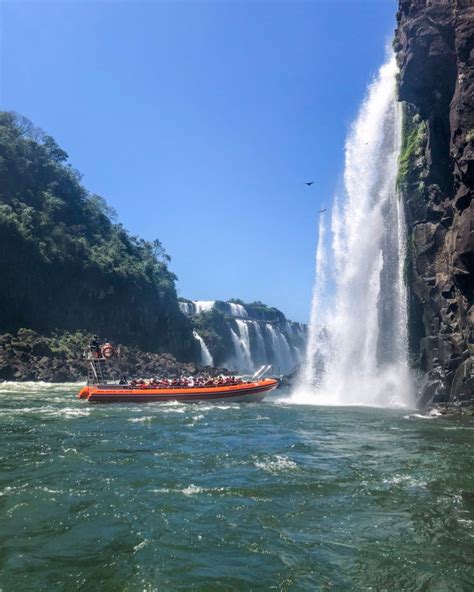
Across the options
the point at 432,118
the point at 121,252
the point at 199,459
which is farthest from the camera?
the point at 121,252

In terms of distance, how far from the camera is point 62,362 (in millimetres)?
46000

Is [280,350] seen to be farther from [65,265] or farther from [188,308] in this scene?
[65,265]

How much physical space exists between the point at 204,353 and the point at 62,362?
3728 centimetres

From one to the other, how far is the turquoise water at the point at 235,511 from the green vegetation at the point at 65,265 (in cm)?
4228

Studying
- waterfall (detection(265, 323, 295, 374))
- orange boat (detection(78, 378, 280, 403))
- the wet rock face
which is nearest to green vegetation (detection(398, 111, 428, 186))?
the wet rock face

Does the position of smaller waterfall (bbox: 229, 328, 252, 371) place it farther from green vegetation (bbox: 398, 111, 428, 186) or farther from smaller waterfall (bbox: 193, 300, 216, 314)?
green vegetation (bbox: 398, 111, 428, 186)

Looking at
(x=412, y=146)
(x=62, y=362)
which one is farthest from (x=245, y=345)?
(x=412, y=146)

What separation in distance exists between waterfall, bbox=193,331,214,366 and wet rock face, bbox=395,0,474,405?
178 feet

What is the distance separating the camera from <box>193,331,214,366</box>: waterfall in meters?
80.2

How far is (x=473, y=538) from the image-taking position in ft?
24.1

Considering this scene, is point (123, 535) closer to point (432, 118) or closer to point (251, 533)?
point (251, 533)

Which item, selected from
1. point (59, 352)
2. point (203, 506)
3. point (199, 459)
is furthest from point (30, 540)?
point (59, 352)

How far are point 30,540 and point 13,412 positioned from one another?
15.3m

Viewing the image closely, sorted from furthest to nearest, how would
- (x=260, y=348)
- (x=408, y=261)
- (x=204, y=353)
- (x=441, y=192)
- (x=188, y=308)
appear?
(x=188, y=308) → (x=260, y=348) → (x=204, y=353) → (x=408, y=261) → (x=441, y=192)
